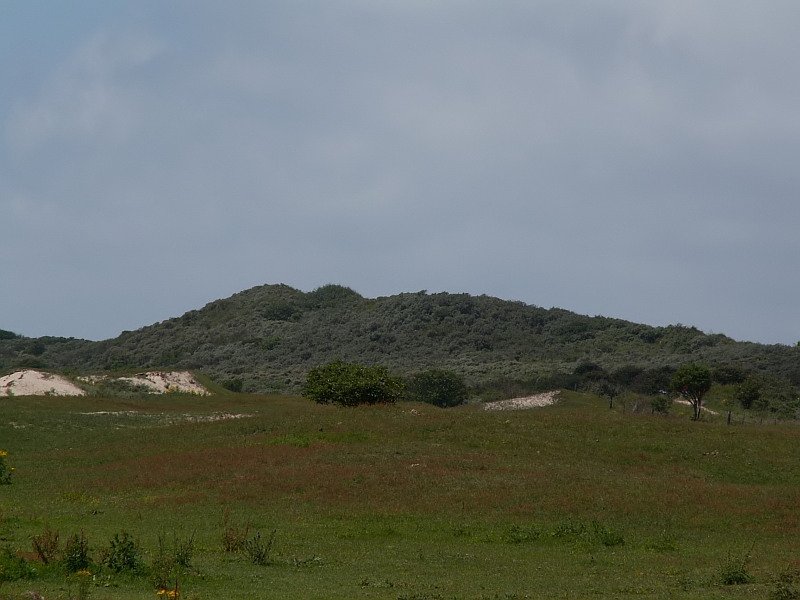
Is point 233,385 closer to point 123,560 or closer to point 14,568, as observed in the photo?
point 123,560

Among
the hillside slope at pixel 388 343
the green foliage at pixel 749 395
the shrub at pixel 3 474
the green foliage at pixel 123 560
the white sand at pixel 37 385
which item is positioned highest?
the hillside slope at pixel 388 343

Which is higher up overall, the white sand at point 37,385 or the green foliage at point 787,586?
the white sand at point 37,385

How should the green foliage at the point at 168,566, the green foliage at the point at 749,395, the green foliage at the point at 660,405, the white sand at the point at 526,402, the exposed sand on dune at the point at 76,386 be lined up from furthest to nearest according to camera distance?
1. the white sand at the point at 526,402
2. the green foliage at the point at 749,395
3. the exposed sand on dune at the point at 76,386
4. the green foliage at the point at 660,405
5. the green foliage at the point at 168,566

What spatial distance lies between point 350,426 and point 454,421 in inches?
181

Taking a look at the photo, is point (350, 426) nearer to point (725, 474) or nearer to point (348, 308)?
point (725, 474)

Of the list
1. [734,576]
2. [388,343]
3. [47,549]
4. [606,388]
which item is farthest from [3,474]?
[388,343]

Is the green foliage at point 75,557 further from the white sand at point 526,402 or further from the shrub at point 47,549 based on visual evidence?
the white sand at point 526,402

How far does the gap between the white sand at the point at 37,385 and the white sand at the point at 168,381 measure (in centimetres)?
654

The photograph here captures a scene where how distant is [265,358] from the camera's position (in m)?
136

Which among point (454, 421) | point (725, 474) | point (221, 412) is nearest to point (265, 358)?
point (221, 412)

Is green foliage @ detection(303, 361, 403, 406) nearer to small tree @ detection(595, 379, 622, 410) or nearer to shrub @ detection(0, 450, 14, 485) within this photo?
shrub @ detection(0, 450, 14, 485)

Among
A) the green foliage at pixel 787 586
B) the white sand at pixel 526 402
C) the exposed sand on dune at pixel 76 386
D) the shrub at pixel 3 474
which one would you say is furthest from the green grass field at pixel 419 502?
the white sand at pixel 526 402

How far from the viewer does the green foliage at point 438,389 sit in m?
81.9

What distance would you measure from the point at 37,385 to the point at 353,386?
27935 mm
